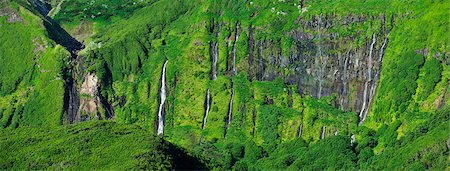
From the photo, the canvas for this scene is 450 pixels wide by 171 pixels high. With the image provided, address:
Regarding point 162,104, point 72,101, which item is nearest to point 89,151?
point 162,104

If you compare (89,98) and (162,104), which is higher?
(89,98)

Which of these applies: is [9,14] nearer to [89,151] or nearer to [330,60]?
[330,60]

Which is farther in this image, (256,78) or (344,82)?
(256,78)

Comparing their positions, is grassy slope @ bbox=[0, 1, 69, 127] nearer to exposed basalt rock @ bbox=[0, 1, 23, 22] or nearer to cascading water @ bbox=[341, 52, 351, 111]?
exposed basalt rock @ bbox=[0, 1, 23, 22]

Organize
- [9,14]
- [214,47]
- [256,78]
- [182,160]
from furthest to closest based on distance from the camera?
[9,14] → [214,47] → [256,78] → [182,160]

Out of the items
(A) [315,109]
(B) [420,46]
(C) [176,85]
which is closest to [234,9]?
(C) [176,85]

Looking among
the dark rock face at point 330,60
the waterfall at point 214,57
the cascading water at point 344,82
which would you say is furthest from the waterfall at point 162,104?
the cascading water at point 344,82
